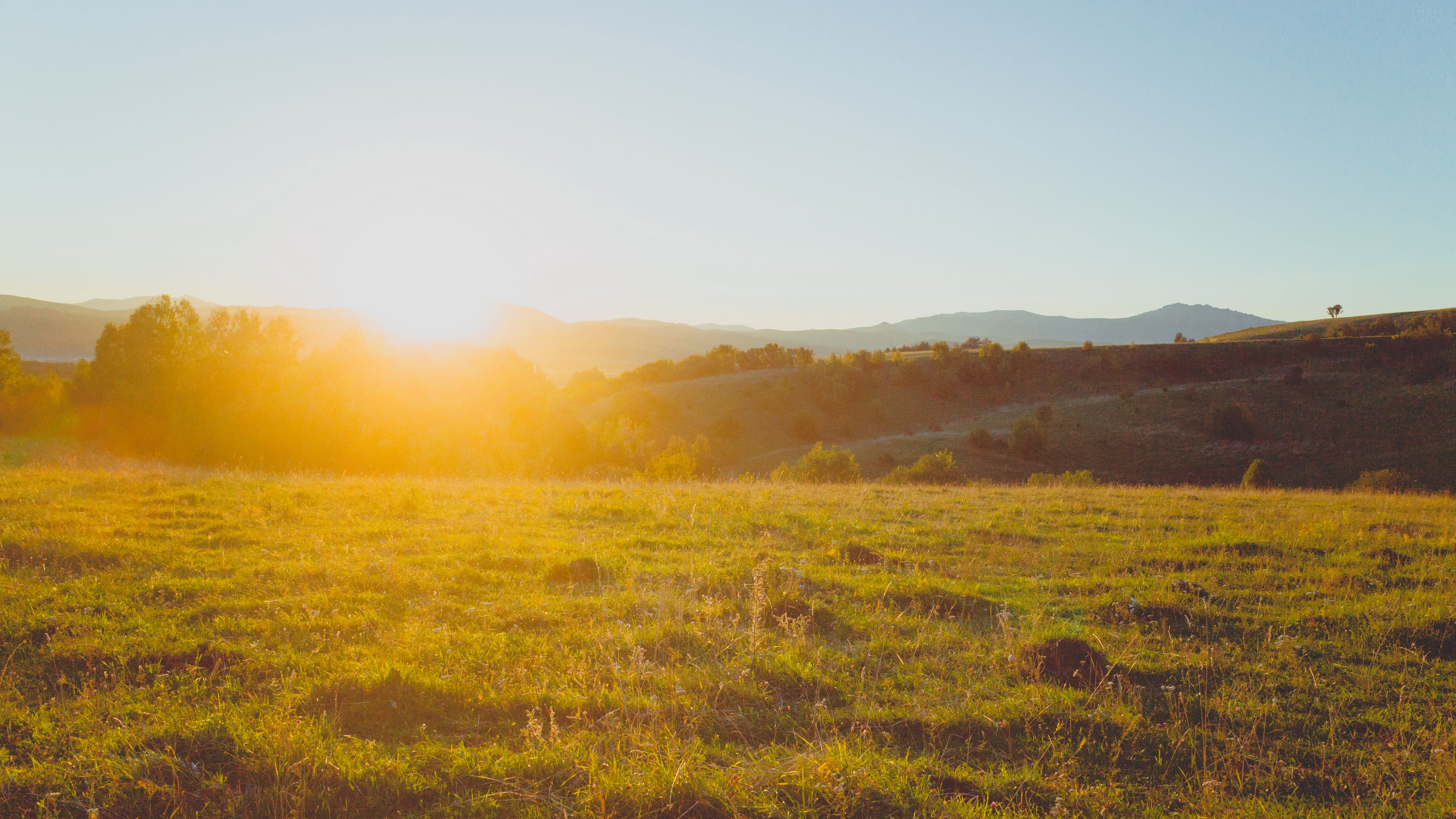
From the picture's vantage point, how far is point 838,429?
76875 millimetres

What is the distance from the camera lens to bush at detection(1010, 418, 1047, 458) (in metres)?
55.2

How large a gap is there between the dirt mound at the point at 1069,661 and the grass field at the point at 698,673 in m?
0.04

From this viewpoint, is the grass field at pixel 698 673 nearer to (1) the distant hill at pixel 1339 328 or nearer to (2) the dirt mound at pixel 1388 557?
(2) the dirt mound at pixel 1388 557

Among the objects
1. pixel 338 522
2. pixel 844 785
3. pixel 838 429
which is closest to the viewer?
pixel 844 785

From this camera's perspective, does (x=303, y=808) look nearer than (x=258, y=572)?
Yes

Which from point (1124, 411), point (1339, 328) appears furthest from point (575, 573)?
point (1339, 328)

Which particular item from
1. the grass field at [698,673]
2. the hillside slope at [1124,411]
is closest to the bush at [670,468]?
the grass field at [698,673]

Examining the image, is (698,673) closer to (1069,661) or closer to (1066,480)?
(1069,661)

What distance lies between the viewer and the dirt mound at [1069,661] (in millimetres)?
5461

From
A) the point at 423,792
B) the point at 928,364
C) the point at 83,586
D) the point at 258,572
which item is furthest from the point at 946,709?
the point at 928,364

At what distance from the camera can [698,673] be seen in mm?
5344

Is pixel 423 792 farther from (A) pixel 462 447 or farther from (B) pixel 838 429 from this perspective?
(B) pixel 838 429

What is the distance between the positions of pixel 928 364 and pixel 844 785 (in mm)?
90760

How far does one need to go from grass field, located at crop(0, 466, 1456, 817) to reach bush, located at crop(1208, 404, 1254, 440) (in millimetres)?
54912
